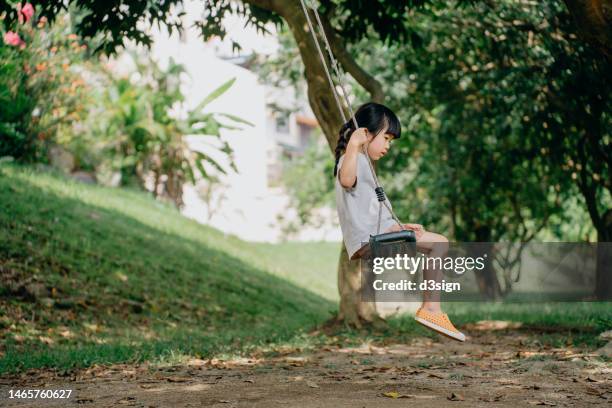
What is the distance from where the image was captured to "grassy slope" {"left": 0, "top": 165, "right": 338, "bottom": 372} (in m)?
9.41

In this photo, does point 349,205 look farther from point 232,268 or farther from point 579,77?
point 232,268

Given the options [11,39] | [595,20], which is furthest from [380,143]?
[11,39]

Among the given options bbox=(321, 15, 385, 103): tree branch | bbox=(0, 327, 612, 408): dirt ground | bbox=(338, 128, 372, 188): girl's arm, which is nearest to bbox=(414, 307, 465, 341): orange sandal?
bbox=(0, 327, 612, 408): dirt ground

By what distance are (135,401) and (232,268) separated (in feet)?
32.9

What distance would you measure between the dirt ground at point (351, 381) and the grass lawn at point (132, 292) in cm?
75

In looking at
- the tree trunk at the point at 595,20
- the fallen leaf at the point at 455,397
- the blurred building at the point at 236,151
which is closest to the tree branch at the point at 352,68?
the tree trunk at the point at 595,20

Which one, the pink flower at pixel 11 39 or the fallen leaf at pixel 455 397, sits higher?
the pink flower at pixel 11 39

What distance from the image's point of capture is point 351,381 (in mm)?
6242

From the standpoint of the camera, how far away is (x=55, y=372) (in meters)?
7.12

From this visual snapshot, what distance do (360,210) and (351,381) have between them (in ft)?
4.08

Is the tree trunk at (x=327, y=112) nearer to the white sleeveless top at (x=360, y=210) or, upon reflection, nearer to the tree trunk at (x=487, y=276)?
the white sleeveless top at (x=360, y=210)

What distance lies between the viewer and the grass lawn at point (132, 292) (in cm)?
914

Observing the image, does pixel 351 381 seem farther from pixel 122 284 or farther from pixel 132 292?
pixel 122 284

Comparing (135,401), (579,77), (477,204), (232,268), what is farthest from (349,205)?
(477,204)
